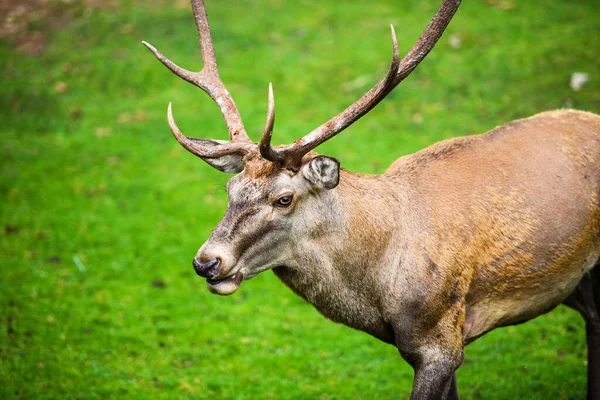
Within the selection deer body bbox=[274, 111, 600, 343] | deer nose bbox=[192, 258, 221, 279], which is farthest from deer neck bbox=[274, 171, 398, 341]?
deer nose bbox=[192, 258, 221, 279]

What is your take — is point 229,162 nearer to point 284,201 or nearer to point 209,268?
point 284,201

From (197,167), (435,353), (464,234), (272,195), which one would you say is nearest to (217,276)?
(272,195)

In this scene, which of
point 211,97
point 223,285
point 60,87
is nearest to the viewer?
point 223,285

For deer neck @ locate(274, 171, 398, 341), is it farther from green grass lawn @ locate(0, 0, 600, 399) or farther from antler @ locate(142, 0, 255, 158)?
green grass lawn @ locate(0, 0, 600, 399)

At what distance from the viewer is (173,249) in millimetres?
10305

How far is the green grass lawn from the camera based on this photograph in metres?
7.75

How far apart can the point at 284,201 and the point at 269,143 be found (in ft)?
1.45

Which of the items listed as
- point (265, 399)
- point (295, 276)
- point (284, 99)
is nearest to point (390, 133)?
point (284, 99)

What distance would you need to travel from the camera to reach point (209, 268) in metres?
4.78

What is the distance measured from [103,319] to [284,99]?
634 cm

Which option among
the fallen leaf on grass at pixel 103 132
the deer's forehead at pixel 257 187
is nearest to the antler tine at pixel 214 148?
the deer's forehead at pixel 257 187

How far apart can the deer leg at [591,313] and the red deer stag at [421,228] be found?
66 centimetres

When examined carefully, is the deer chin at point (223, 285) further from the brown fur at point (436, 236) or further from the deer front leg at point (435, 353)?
the deer front leg at point (435, 353)

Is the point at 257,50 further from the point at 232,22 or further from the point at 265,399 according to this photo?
the point at 265,399
